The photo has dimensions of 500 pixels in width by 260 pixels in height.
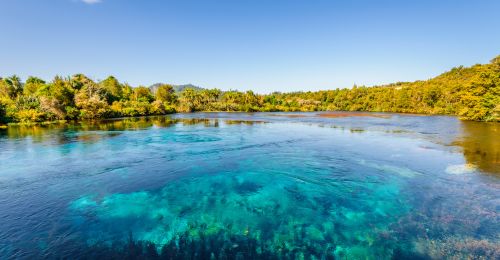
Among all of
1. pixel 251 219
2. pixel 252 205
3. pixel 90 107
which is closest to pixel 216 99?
pixel 90 107

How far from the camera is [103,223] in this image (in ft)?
32.0

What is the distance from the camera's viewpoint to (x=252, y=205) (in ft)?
37.2

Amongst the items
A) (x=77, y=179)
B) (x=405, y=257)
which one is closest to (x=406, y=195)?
(x=405, y=257)

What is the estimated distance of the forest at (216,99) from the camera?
4706 cm

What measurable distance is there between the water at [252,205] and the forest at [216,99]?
116 ft

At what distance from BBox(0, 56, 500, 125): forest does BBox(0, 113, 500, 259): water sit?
35.3 metres

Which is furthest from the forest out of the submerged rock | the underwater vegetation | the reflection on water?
the underwater vegetation

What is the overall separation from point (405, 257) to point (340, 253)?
1.89 m

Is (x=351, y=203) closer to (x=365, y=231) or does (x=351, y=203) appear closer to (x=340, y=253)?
(x=365, y=231)

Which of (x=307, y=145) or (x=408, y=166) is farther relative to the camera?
(x=307, y=145)

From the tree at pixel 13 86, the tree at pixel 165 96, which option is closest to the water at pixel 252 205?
the tree at pixel 13 86

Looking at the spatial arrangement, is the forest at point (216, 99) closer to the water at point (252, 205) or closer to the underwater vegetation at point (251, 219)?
the water at point (252, 205)

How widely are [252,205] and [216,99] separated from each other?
119m

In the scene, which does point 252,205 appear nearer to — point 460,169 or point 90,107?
point 460,169
